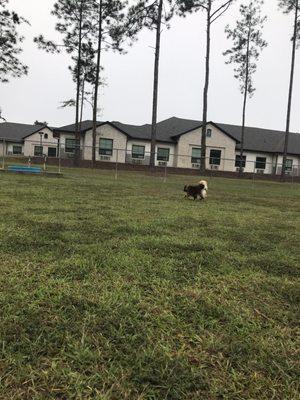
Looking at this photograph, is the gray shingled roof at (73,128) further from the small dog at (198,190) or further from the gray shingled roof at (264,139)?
the small dog at (198,190)

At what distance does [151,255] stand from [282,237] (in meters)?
2.49

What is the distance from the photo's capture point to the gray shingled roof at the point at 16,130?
5456 cm

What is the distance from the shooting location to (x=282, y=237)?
214 inches

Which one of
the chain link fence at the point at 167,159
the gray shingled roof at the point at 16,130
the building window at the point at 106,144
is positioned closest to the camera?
the chain link fence at the point at 167,159

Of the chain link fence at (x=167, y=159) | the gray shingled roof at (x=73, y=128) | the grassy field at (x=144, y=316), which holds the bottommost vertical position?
the grassy field at (x=144, y=316)

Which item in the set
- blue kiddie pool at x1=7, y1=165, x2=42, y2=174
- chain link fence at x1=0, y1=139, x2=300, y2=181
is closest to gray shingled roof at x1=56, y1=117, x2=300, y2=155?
chain link fence at x1=0, y1=139, x2=300, y2=181

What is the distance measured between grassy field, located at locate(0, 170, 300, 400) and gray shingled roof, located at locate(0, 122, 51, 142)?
53.9 meters

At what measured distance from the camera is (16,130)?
56.8 meters

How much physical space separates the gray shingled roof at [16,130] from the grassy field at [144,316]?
53.9m

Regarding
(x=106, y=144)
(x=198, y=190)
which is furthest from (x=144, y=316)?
(x=106, y=144)

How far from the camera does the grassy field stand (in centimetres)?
181

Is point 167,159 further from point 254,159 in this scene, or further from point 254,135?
point 254,135

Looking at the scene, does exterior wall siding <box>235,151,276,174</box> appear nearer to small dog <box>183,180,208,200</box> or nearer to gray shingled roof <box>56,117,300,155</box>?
gray shingled roof <box>56,117,300,155</box>

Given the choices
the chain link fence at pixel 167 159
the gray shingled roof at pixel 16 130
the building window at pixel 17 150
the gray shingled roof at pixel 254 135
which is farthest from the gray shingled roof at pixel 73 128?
the gray shingled roof at pixel 16 130
